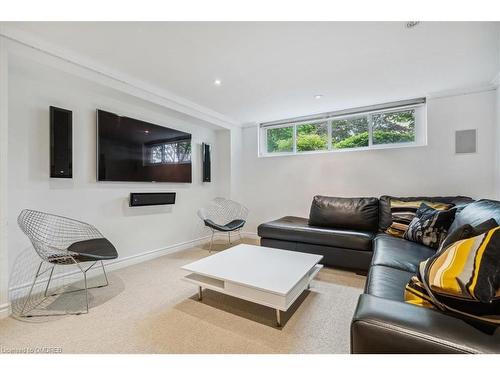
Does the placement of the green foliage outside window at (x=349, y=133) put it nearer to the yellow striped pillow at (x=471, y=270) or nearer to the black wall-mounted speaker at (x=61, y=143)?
the yellow striped pillow at (x=471, y=270)

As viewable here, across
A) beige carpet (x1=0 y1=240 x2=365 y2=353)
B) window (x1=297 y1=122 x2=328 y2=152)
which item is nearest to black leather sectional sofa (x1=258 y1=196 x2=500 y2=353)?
beige carpet (x1=0 y1=240 x2=365 y2=353)

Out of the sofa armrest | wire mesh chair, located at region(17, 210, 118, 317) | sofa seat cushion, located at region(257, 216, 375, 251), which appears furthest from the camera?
sofa seat cushion, located at region(257, 216, 375, 251)

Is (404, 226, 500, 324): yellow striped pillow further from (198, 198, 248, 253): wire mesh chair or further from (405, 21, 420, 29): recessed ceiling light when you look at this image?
(198, 198, 248, 253): wire mesh chair

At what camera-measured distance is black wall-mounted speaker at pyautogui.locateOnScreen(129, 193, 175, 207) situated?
2.96 metres

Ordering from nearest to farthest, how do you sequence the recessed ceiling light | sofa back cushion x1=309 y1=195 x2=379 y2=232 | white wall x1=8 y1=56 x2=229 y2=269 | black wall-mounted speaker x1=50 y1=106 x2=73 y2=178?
the recessed ceiling light, white wall x1=8 y1=56 x2=229 y2=269, black wall-mounted speaker x1=50 y1=106 x2=73 y2=178, sofa back cushion x1=309 y1=195 x2=379 y2=232

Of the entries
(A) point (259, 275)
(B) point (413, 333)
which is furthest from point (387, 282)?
(A) point (259, 275)

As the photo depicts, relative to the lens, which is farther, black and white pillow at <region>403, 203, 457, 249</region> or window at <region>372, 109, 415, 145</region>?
window at <region>372, 109, 415, 145</region>

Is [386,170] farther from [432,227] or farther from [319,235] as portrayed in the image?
[319,235]

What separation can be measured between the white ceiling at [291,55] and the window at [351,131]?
0.40 m

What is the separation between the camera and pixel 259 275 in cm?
184

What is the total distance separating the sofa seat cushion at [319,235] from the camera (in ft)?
8.57

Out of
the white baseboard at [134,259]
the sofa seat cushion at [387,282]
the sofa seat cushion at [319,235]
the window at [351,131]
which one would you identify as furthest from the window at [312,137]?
the sofa seat cushion at [387,282]

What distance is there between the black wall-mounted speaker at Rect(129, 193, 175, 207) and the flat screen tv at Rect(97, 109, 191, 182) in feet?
0.69

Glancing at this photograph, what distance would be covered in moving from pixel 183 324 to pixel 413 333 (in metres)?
1.48
